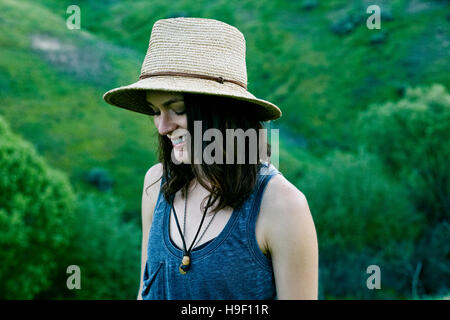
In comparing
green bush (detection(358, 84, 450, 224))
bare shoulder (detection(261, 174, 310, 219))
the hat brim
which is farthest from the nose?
green bush (detection(358, 84, 450, 224))

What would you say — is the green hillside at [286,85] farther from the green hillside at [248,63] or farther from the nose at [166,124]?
the nose at [166,124]

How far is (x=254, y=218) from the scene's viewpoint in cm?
168

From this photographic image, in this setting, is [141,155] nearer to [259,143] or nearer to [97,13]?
[259,143]

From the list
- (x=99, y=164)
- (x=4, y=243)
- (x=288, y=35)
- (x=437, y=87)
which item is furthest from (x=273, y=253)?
(x=288, y=35)

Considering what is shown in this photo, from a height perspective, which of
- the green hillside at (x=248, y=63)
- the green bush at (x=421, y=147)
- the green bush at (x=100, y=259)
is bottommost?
the green bush at (x=100, y=259)

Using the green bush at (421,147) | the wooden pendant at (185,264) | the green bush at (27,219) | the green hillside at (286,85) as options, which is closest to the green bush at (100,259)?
the green bush at (27,219)

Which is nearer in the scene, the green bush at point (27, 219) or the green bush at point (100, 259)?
the green bush at point (27, 219)

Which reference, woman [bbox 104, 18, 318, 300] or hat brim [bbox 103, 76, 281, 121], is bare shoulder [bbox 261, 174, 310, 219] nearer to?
woman [bbox 104, 18, 318, 300]

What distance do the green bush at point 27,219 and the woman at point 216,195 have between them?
55.0 feet

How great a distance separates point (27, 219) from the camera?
18094mm

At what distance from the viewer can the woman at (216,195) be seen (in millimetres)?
1635

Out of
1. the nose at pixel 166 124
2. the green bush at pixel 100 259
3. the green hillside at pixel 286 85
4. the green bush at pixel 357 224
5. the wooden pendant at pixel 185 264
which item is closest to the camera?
the wooden pendant at pixel 185 264

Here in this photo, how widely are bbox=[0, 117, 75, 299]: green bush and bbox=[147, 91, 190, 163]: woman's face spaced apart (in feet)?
55.2

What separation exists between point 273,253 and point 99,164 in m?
34.0
